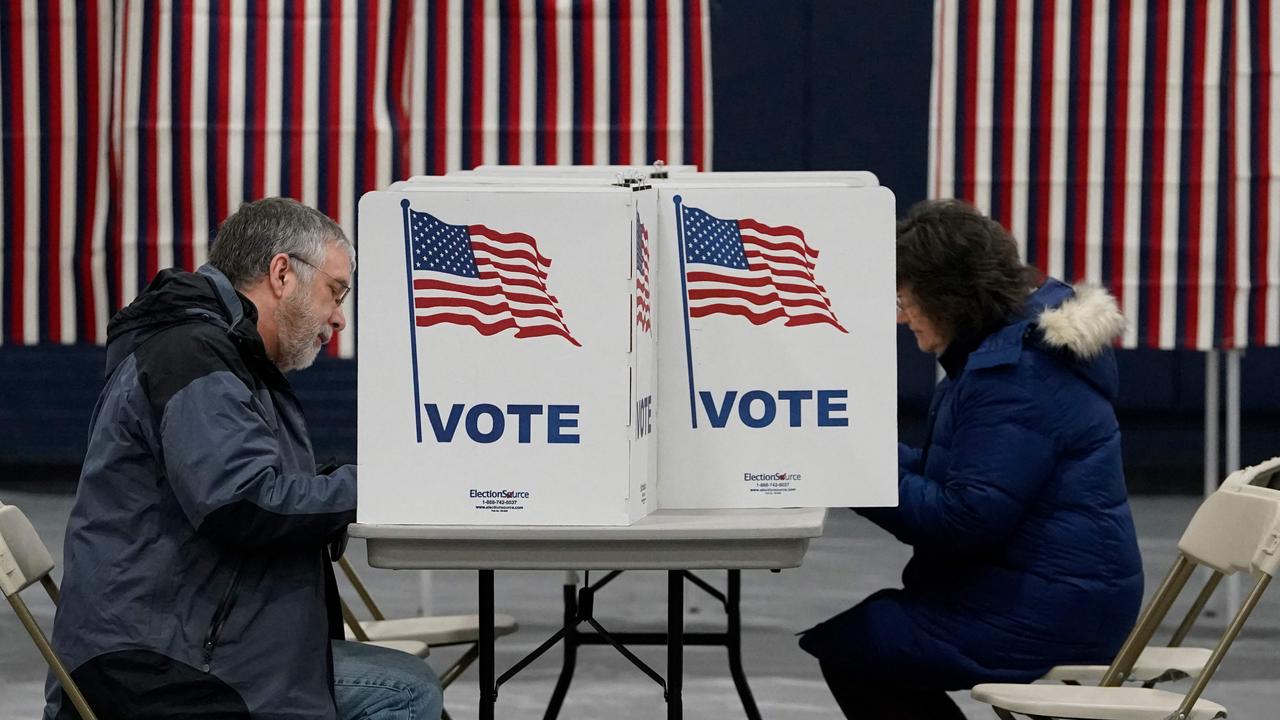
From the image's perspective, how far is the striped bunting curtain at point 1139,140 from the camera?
4.88 metres

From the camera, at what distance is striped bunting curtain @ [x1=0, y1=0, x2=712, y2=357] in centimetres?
496

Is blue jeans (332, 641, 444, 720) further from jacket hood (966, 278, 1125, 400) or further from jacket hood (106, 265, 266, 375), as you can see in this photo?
jacket hood (966, 278, 1125, 400)

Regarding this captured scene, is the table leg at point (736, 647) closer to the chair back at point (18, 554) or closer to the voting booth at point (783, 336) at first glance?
the voting booth at point (783, 336)

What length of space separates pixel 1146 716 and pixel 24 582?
5.86ft

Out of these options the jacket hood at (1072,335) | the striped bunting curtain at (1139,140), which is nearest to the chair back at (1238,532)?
the jacket hood at (1072,335)

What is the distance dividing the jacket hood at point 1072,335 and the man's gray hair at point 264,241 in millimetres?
1176

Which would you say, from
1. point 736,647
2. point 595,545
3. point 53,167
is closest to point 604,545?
point 595,545

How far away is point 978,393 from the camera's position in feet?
9.16

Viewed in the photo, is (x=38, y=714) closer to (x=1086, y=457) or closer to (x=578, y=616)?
(x=578, y=616)

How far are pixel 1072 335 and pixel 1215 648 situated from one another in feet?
1.93

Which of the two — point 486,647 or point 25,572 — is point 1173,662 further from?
point 25,572

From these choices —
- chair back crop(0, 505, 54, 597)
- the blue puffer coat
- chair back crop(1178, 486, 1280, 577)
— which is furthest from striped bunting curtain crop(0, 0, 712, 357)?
chair back crop(1178, 486, 1280, 577)

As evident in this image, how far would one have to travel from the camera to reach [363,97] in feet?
16.4

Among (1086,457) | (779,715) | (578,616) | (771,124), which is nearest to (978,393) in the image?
(1086,457)
